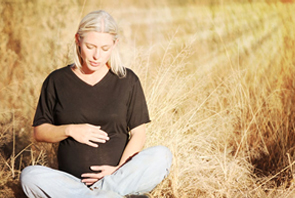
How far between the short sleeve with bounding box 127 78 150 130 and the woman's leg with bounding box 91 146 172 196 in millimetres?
183

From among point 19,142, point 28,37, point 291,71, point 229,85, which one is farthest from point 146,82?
point 28,37

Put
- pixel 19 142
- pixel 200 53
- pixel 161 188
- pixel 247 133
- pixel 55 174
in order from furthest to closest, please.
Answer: pixel 200 53 < pixel 19 142 < pixel 247 133 < pixel 161 188 < pixel 55 174

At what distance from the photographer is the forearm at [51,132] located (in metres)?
2.30

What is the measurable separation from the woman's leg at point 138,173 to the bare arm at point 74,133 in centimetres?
19

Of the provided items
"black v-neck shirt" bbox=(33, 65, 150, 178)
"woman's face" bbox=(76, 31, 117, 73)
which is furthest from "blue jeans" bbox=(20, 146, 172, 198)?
"woman's face" bbox=(76, 31, 117, 73)

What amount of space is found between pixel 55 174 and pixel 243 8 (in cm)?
257

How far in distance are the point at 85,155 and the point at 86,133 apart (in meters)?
0.15

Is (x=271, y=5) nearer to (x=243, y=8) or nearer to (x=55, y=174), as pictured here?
(x=243, y=8)

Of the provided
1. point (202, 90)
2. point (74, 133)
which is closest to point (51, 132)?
point (74, 133)

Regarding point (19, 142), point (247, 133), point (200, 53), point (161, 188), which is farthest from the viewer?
point (200, 53)

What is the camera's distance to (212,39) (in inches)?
165

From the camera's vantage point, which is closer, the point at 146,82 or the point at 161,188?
the point at 161,188

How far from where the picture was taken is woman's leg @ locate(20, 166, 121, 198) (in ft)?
7.39

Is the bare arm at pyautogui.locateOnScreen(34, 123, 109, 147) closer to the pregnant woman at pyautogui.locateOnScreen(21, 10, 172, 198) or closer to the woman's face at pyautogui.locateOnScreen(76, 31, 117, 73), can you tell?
the pregnant woman at pyautogui.locateOnScreen(21, 10, 172, 198)
